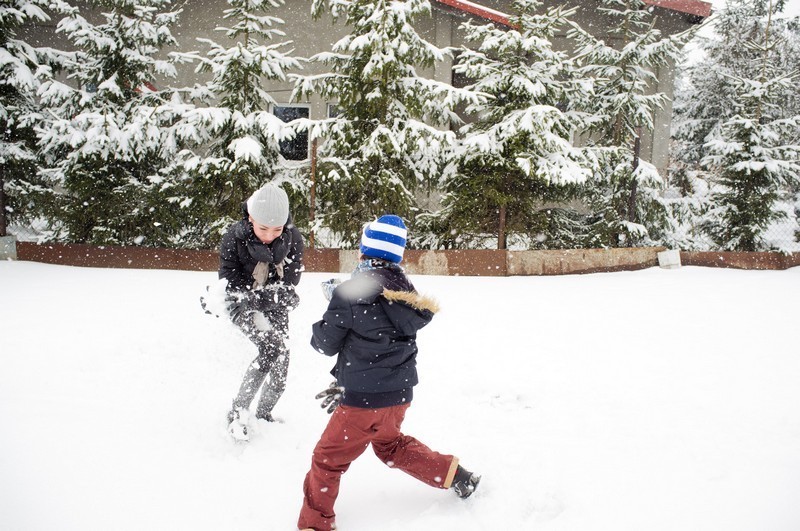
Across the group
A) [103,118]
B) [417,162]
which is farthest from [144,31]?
[417,162]

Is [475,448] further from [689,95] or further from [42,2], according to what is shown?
[689,95]

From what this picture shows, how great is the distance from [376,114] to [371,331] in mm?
6342

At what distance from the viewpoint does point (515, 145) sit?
7.84 metres

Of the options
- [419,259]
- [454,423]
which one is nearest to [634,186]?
[419,259]

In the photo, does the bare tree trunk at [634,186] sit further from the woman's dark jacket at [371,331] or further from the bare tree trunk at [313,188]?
the woman's dark jacket at [371,331]

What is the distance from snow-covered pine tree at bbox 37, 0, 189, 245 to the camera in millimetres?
7801

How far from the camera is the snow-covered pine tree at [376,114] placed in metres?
7.52

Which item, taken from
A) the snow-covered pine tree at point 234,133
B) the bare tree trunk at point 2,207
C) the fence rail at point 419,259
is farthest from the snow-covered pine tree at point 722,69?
the bare tree trunk at point 2,207

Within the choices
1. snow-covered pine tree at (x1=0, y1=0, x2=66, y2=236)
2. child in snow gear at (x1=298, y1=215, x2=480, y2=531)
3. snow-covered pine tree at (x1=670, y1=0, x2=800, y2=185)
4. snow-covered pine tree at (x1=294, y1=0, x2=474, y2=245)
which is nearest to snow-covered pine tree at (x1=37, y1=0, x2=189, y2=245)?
snow-covered pine tree at (x1=0, y1=0, x2=66, y2=236)

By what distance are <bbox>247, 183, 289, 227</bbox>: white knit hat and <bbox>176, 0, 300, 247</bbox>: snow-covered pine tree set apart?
5.04 metres

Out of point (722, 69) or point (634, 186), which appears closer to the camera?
point (634, 186)

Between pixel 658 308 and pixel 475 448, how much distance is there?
4.17 m

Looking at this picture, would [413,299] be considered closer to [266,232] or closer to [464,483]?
[464,483]

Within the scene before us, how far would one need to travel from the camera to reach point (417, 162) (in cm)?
825
